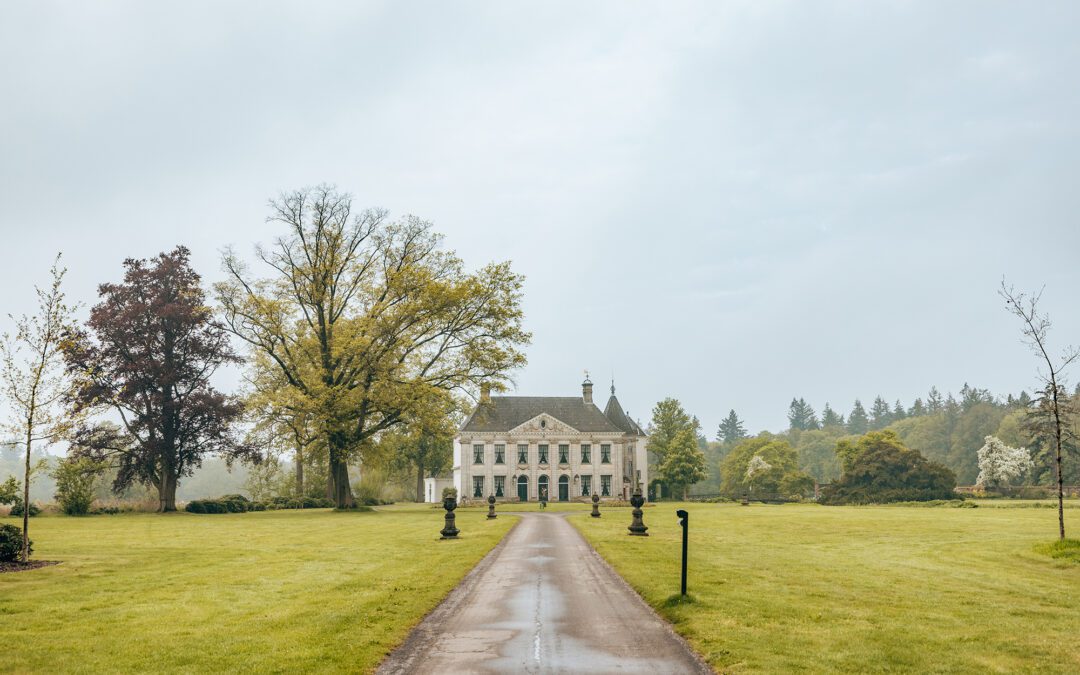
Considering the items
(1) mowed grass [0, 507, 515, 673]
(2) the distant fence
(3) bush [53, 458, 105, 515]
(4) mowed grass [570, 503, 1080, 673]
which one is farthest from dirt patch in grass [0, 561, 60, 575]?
(2) the distant fence

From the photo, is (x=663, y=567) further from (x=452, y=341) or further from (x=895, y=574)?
(x=452, y=341)

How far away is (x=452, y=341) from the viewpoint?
184 feet

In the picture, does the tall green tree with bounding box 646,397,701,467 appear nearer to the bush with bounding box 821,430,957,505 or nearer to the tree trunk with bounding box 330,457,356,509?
the bush with bounding box 821,430,957,505

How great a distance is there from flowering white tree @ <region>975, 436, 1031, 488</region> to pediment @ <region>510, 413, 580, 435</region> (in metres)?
48.2

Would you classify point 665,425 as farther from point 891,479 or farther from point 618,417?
point 891,479

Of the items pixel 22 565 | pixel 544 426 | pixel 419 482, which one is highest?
pixel 544 426

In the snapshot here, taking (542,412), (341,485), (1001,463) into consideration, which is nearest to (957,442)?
(1001,463)

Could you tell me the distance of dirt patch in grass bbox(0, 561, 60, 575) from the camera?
2016 centimetres

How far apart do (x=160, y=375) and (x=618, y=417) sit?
171 ft

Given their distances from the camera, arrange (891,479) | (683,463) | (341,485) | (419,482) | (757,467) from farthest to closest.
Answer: (757,467) < (419,482) < (683,463) < (891,479) < (341,485)

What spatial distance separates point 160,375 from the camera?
178 ft

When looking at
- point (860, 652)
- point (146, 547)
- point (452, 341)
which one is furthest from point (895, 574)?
point (452, 341)

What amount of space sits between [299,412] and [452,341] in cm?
1153

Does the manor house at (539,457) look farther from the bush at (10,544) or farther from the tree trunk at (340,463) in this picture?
the bush at (10,544)
